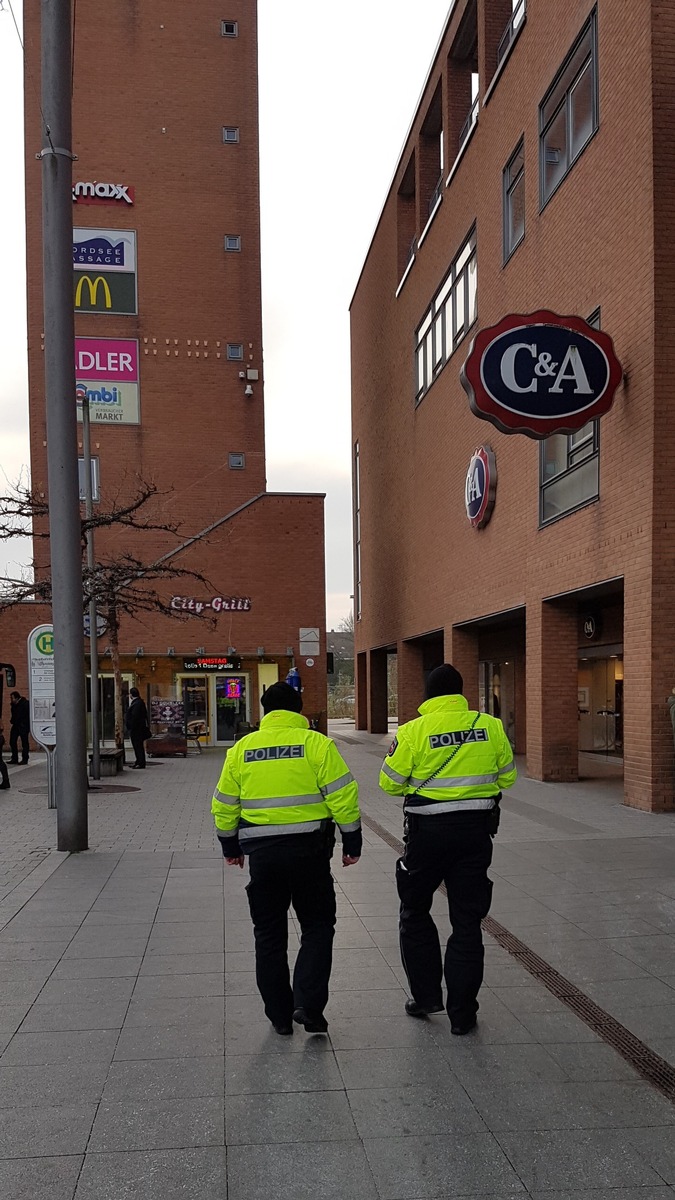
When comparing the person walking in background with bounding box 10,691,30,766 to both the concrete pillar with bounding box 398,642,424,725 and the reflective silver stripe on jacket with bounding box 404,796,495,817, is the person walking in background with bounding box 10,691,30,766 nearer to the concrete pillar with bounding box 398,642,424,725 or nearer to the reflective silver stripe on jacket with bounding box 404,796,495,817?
the concrete pillar with bounding box 398,642,424,725

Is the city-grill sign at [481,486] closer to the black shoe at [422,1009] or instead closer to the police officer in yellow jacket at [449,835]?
the police officer in yellow jacket at [449,835]

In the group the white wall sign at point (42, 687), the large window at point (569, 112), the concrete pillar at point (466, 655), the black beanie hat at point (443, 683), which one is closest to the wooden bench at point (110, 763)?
the white wall sign at point (42, 687)

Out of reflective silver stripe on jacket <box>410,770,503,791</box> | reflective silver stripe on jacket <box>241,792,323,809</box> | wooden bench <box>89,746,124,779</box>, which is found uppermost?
reflective silver stripe on jacket <box>410,770,503,791</box>

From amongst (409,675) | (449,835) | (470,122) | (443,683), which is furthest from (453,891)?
(409,675)

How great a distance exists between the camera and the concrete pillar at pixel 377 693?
36.8 meters

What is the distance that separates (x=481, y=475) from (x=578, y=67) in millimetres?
7125

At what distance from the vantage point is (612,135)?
13.3 m

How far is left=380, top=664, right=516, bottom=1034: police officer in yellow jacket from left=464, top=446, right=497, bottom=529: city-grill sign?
46.5 ft

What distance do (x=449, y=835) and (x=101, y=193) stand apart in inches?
1258

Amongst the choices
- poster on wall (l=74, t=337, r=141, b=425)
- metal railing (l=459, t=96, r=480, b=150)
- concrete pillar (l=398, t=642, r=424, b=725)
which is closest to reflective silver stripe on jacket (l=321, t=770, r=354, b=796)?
metal railing (l=459, t=96, r=480, b=150)

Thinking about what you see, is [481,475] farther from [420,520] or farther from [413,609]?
[413,609]

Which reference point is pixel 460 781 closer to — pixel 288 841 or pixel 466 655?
pixel 288 841

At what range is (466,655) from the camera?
22.6 meters

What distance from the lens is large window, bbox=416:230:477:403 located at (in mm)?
21062
